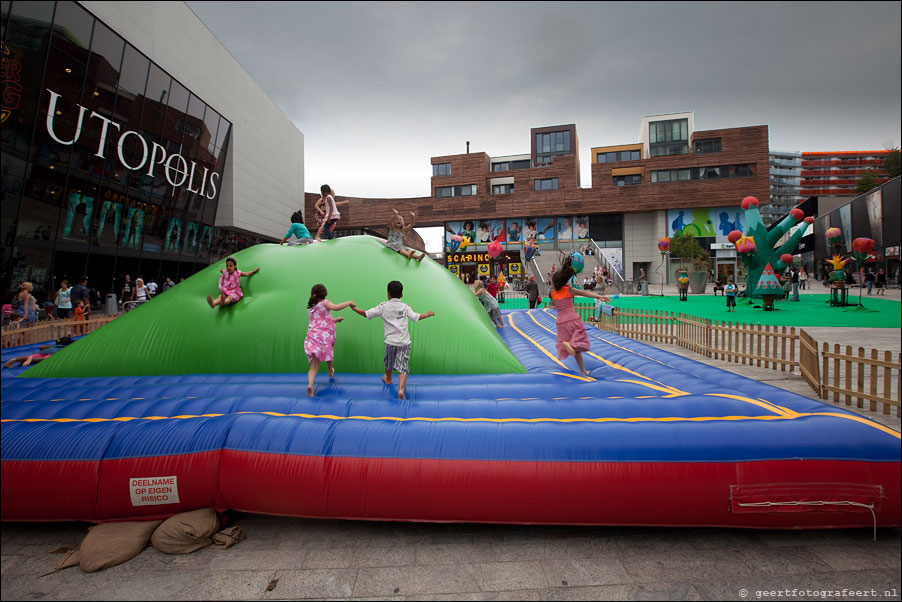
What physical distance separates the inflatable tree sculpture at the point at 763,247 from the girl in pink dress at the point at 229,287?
18.8 m

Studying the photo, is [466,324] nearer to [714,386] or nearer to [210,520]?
[714,386]

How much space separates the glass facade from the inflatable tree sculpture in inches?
794

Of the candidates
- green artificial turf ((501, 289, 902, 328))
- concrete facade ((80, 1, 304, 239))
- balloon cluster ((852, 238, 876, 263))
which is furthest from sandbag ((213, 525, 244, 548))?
balloon cluster ((852, 238, 876, 263))

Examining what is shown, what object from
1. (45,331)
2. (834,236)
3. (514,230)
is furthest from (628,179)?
(45,331)

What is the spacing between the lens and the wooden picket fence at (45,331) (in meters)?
6.36

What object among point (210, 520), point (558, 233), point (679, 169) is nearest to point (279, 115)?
point (558, 233)

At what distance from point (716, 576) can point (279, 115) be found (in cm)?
3099

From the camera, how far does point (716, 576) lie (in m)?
2.36

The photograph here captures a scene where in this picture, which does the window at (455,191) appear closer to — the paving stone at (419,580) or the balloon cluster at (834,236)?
the balloon cluster at (834,236)

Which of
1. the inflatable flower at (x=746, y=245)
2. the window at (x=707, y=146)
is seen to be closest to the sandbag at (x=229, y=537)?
the inflatable flower at (x=746, y=245)

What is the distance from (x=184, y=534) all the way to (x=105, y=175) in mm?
14423

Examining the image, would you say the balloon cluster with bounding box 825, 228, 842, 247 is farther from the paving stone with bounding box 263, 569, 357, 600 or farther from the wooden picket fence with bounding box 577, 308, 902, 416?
the paving stone with bounding box 263, 569, 357, 600

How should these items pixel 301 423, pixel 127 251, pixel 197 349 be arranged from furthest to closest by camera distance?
pixel 127 251, pixel 197 349, pixel 301 423

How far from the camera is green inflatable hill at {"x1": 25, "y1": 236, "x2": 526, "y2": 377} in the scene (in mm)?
4652
